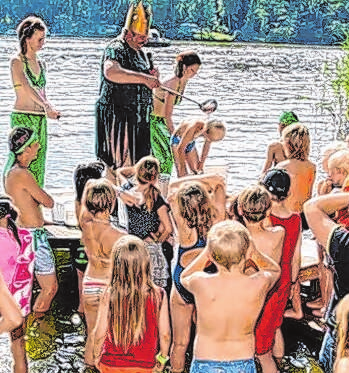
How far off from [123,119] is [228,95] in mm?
9787

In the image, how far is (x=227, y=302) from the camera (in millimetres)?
2822

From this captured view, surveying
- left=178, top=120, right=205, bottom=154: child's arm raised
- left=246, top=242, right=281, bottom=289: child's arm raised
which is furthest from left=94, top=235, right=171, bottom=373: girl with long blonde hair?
left=178, top=120, right=205, bottom=154: child's arm raised

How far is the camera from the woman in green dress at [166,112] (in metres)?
5.23

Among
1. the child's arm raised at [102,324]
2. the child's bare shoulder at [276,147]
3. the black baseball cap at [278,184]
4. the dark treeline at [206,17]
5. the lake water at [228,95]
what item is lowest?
the lake water at [228,95]

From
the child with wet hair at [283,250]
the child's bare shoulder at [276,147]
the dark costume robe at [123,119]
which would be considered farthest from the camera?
the dark costume robe at [123,119]

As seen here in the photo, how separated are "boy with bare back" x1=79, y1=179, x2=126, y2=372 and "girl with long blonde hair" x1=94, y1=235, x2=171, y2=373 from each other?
0.55m

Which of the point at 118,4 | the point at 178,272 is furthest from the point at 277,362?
the point at 118,4

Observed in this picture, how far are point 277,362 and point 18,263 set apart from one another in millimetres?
1252

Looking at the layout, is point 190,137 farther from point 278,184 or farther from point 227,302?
point 227,302

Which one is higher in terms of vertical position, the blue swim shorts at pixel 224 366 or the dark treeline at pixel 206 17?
the dark treeline at pixel 206 17

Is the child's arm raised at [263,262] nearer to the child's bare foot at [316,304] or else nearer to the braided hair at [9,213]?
the braided hair at [9,213]

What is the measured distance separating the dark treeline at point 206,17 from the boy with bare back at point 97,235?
791 cm

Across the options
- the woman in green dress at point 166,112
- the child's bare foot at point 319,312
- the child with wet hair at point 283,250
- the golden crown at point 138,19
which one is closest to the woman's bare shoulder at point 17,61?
the golden crown at point 138,19

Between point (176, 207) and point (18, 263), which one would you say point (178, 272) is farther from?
point (18, 263)
